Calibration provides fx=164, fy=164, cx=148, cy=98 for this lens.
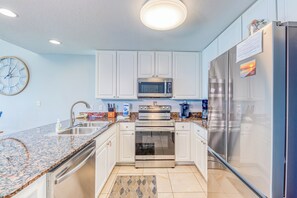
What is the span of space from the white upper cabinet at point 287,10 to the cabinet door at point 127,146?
2.55 meters

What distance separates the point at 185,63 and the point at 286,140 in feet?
8.75

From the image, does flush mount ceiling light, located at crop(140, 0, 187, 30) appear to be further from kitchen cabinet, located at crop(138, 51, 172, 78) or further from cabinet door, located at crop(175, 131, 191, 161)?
cabinet door, located at crop(175, 131, 191, 161)

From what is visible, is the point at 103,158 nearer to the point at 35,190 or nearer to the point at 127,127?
the point at 127,127

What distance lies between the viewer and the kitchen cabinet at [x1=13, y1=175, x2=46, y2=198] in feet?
2.67

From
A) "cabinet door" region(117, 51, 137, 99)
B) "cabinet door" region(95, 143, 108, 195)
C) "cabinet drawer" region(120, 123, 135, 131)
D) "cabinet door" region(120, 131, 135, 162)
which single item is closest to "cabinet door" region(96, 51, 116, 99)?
"cabinet door" region(117, 51, 137, 99)

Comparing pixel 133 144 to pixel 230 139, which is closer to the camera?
pixel 230 139

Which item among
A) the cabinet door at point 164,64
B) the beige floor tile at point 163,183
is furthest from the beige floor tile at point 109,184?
the cabinet door at point 164,64

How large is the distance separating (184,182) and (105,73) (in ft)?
7.88

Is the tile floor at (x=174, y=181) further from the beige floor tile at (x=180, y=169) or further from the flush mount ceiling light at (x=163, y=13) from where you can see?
the flush mount ceiling light at (x=163, y=13)

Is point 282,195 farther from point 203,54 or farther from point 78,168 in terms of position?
point 203,54

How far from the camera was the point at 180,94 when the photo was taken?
336 cm

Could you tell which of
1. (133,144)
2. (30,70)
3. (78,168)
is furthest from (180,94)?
(30,70)

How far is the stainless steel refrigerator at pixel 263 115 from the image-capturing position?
0.87 meters

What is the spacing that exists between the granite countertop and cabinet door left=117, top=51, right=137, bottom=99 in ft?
5.40
